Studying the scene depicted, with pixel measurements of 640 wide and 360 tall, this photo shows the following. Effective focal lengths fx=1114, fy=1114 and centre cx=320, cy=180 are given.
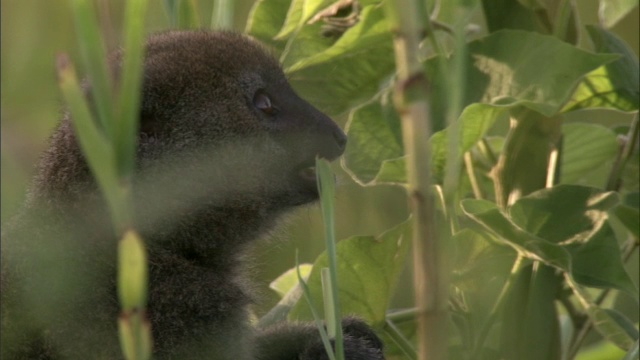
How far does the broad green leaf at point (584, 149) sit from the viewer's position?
282cm

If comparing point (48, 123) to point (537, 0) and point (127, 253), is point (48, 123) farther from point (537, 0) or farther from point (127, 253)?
point (127, 253)

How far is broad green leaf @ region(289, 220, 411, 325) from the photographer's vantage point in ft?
8.06

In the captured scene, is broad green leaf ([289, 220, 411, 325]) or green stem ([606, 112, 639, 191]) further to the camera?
green stem ([606, 112, 639, 191])

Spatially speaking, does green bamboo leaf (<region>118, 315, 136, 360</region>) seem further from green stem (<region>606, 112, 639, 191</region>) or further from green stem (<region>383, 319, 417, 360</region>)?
green stem (<region>606, 112, 639, 191</region>)

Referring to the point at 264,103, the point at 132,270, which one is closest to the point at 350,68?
the point at 264,103

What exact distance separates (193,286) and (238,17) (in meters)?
2.40

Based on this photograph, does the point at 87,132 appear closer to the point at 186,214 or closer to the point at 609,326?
the point at 186,214

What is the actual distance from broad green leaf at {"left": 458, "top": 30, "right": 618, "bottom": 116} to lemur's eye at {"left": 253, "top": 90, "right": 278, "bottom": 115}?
19.9 inches

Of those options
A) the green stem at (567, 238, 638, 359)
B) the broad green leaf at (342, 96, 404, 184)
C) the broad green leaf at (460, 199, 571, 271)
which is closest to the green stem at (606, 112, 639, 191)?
the green stem at (567, 238, 638, 359)

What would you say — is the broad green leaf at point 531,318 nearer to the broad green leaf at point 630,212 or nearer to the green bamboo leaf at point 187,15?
the broad green leaf at point 630,212

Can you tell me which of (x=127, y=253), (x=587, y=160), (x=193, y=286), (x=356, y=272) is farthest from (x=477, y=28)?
(x=127, y=253)

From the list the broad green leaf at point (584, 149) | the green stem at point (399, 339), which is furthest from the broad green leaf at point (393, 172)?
the broad green leaf at point (584, 149)

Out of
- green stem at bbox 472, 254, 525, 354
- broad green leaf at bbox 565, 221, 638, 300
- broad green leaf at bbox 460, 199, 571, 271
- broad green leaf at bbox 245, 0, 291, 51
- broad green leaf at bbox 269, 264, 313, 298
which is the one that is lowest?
broad green leaf at bbox 269, 264, 313, 298

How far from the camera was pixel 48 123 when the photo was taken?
3.04 meters
